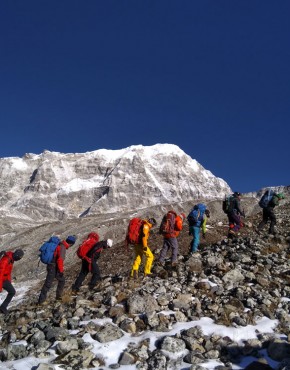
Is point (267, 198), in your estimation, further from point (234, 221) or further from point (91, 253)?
point (91, 253)

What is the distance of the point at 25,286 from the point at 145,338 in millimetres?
26970

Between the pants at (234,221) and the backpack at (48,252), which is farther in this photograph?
the pants at (234,221)

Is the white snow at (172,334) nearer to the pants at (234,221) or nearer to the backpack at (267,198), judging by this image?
the pants at (234,221)

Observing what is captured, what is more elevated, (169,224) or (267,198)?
(267,198)

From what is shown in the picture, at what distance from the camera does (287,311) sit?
10547mm

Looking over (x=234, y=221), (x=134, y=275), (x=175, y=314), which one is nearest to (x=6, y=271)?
(x=134, y=275)

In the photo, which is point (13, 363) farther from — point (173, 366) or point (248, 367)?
point (248, 367)

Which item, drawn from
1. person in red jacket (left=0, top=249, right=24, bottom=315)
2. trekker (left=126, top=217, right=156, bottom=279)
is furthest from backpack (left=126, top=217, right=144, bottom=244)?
person in red jacket (left=0, top=249, right=24, bottom=315)

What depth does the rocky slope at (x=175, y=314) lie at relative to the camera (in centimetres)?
863

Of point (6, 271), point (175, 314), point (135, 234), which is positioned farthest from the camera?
point (135, 234)

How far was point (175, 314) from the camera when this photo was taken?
1027 cm

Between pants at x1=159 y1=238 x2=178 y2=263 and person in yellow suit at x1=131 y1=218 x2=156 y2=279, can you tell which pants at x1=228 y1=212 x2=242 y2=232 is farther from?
person in yellow suit at x1=131 y1=218 x2=156 y2=279

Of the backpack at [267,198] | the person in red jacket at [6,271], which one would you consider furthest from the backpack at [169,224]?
the backpack at [267,198]

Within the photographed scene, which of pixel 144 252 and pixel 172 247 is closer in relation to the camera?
pixel 144 252
